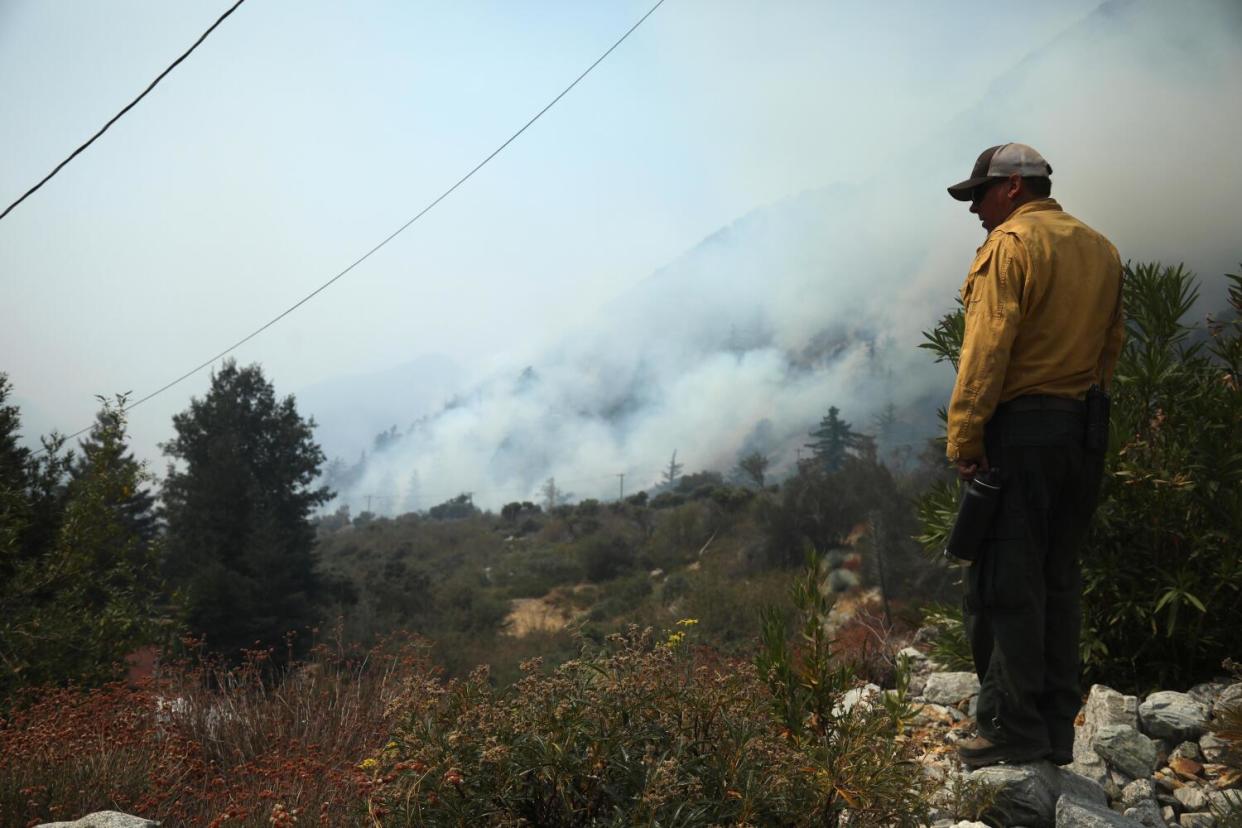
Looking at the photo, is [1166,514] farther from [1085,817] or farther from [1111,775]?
[1085,817]

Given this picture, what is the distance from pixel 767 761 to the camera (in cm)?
209

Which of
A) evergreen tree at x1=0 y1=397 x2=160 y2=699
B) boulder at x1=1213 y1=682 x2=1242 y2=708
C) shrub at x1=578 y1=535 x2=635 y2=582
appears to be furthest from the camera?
shrub at x1=578 y1=535 x2=635 y2=582

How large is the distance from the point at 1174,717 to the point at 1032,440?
1526mm

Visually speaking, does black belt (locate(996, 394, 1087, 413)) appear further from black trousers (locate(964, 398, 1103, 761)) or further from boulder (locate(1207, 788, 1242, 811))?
boulder (locate(1207, 788, 1242, 811))

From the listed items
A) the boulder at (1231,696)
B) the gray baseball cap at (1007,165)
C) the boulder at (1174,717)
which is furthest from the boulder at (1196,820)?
the gray baseball cap at (1007,165)

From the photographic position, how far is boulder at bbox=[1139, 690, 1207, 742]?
3.31 m

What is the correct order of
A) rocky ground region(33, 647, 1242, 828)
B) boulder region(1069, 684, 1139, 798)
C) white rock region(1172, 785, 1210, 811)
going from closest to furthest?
rocky ground region(33, 647, 1242, 828), white rock region(1172, 785, 1210, 811), boulder region(1069, 684, 1139, 798)

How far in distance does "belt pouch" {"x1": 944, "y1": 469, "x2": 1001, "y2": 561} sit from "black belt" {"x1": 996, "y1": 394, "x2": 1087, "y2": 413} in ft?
0.77

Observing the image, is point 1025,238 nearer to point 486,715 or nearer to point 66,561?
point 486,715

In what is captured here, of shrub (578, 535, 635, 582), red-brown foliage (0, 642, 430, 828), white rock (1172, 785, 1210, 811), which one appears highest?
red-brown foliage (0, 642, 430, 828)

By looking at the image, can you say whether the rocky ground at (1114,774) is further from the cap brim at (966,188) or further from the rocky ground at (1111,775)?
the cap brim at (966,188)

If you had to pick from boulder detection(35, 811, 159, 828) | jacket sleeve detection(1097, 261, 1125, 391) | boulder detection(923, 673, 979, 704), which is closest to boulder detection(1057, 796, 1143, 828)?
jacket sleeve detection(1097, 261, 1125, 391)

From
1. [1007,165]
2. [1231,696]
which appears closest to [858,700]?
[1231,696]

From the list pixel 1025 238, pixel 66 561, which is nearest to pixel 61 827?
pixel 1025 238
